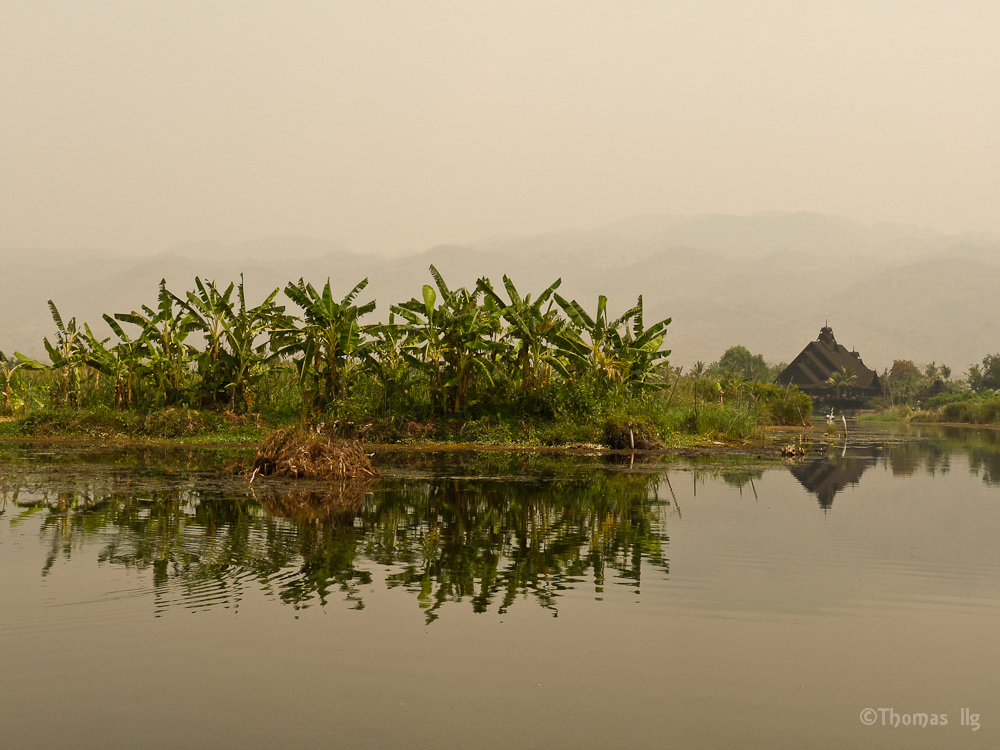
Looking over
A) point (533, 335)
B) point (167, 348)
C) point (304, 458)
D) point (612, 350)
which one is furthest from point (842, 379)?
point (304, 458)

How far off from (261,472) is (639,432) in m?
14.4

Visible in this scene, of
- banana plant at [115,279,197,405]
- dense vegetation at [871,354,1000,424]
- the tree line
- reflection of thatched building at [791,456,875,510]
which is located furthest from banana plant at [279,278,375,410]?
dense vegetation at [871,354,1000,424]

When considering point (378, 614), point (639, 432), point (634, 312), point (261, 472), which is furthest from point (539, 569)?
point (634, 312)

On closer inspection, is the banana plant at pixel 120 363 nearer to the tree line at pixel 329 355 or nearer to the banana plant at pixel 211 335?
the tree line at pixel 329 355

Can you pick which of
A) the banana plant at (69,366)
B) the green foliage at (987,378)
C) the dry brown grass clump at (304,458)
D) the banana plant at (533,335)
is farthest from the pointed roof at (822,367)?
the dry brown grass clump at (304,458)

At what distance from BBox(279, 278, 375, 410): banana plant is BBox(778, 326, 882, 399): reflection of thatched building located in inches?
3283

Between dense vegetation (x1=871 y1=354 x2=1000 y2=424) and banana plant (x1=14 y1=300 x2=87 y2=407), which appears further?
dense vegetation (x1=871 y1=354 x2=1000 y2=424)

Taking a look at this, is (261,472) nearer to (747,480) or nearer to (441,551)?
(441,551)

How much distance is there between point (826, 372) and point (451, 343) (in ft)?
286

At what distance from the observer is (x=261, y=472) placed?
18.8 m

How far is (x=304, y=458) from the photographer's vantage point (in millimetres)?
18453

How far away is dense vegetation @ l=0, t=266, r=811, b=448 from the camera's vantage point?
30031mm

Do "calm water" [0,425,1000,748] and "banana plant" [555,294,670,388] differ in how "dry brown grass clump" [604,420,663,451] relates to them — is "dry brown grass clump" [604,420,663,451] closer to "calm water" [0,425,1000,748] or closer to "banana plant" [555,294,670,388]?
"banana plant" [555,294,670,388]

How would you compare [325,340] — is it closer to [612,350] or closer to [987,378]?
[612,350]
